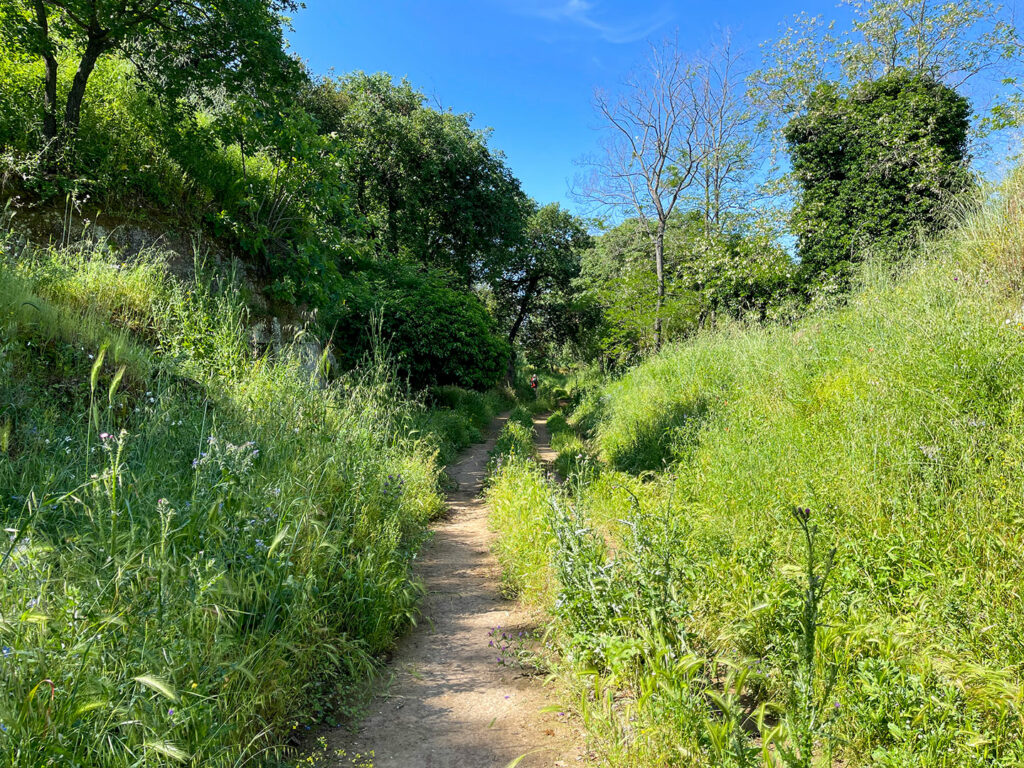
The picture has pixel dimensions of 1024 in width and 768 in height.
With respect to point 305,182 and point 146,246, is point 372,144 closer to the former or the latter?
point 305,182

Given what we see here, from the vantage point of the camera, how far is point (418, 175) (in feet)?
60.6

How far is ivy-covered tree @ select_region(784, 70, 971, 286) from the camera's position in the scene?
11.7m

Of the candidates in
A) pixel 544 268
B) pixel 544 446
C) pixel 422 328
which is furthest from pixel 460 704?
pixel 544 268

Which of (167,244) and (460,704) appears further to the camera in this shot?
(167,244)

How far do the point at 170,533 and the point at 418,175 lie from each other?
1835 cm

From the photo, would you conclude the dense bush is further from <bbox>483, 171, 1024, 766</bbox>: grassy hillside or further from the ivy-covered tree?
the ivy-covered tree

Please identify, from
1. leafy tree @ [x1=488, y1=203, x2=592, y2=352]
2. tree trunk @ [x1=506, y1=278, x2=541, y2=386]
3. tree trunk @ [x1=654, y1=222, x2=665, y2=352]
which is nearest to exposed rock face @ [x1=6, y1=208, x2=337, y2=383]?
tree trunk @ [x1=654, y1=222, x2=665, y2=352]

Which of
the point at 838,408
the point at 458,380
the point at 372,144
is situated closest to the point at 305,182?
the point at 458,380

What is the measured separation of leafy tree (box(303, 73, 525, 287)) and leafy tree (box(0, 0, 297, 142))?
9643 mm

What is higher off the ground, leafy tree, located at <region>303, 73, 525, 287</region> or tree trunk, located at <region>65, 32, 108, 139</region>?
leafy tree, located at <region>303, 73, 525, 287</region>

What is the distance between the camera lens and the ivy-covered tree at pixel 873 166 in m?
11.7

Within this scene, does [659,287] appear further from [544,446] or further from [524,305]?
[524,305]

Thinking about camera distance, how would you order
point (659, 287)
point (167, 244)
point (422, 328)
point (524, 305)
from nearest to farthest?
1. point (167, 244)
2. point (422, 328)
3. point (659, 287)
4. point (524, 305)

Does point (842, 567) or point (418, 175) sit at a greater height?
point (418, 175)
